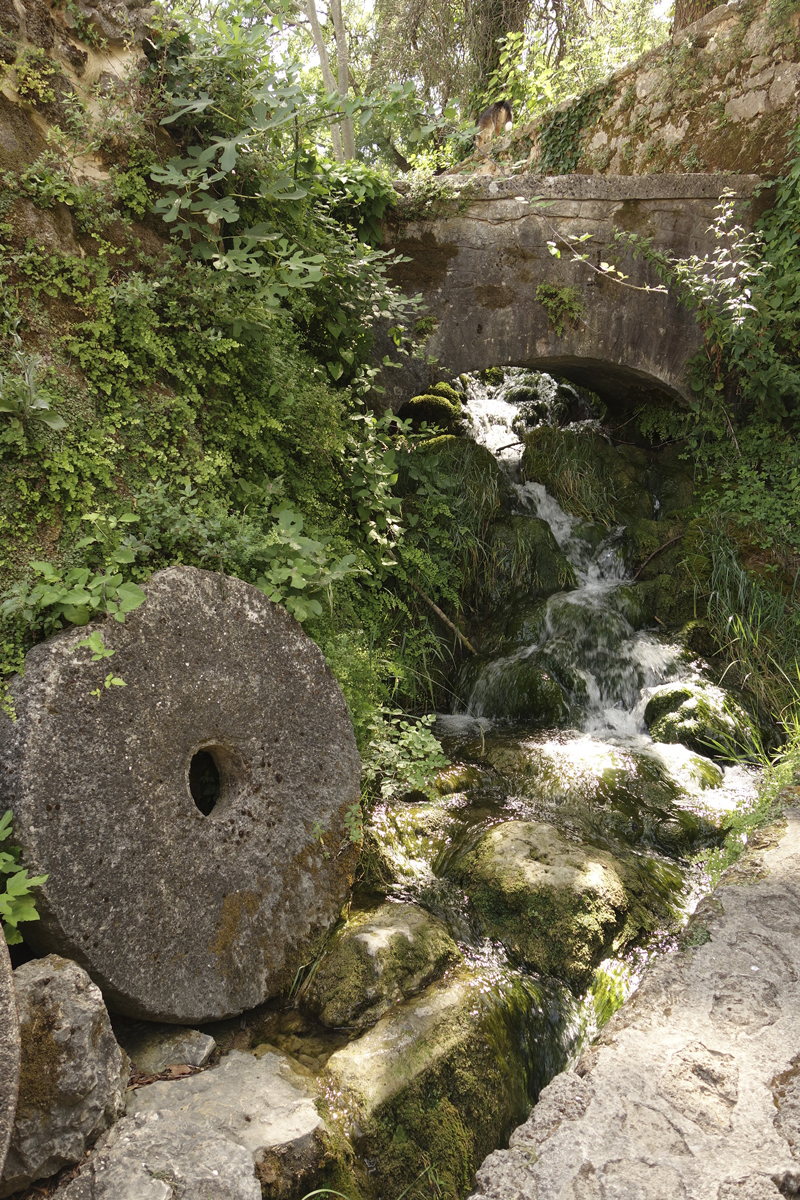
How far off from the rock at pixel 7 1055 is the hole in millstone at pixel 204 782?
3.42 feet

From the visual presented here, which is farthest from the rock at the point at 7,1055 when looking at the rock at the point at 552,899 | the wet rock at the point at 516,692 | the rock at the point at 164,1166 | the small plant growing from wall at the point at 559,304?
the small plant growing from wall at the point at 559,304

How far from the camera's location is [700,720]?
4.29m

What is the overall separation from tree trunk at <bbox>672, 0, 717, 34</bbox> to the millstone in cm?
751

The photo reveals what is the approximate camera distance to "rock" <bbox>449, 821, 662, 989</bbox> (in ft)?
8.86

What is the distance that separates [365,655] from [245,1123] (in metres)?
2.00

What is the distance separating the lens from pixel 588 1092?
184cm

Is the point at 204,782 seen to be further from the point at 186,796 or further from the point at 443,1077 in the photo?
the point at 443,1077

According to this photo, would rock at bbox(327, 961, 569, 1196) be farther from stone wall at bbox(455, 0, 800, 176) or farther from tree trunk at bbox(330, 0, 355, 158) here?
tree trunk at bbox(330, 0, 355, 158)

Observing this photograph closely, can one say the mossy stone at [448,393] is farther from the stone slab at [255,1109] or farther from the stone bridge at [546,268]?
the stone slab at [255,1109]

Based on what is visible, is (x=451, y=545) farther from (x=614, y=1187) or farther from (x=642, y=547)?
(x=614, y=1187)

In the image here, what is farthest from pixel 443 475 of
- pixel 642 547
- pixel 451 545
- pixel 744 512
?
pixel 744 512

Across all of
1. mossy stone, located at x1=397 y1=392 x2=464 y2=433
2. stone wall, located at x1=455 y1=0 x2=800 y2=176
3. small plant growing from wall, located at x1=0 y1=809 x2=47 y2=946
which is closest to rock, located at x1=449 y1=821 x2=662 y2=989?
small plant growing from wall, located at x1=0 y1=809 x2=47 y2=946

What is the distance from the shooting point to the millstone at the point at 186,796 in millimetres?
1989

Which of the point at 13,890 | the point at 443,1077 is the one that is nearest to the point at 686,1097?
the point at 443,1077
